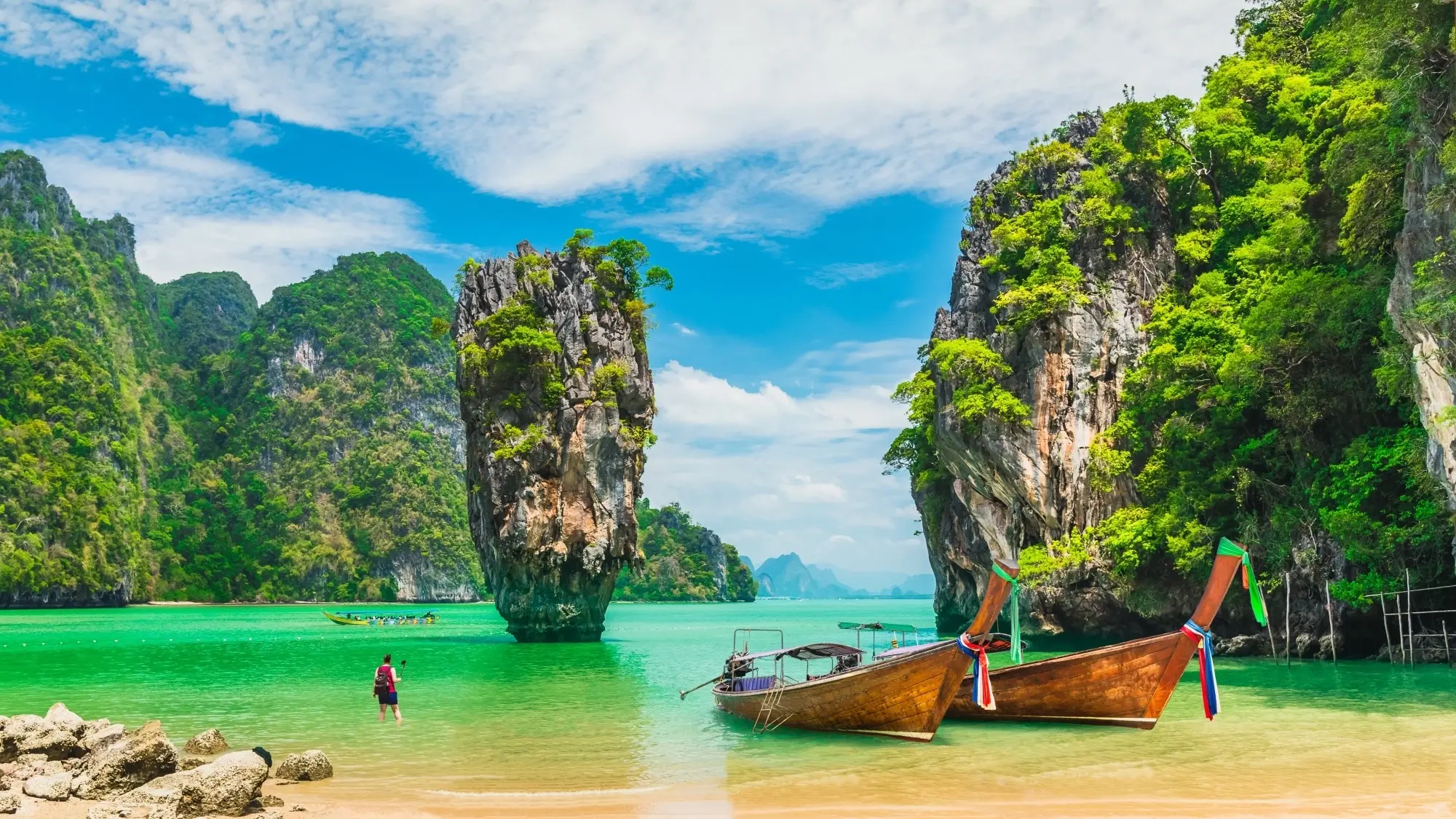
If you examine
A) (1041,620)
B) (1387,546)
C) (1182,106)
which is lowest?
(1041,620)

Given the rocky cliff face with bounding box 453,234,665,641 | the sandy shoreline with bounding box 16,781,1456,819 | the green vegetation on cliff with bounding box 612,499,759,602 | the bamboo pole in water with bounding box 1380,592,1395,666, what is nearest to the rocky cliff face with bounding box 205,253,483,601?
the green vegetation on cliff with bounding box 612,499,759,602

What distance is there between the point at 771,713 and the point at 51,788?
906 cm

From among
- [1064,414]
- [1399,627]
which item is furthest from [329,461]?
[1399,627]

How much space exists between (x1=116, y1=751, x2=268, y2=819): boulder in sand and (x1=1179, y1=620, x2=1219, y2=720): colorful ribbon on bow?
11093 millimetres

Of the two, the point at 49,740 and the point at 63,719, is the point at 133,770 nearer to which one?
the point at 49,740

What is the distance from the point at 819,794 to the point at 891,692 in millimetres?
3148

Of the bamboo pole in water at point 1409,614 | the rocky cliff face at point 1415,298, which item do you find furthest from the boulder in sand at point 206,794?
the bamboo pole in water at point 1409,614

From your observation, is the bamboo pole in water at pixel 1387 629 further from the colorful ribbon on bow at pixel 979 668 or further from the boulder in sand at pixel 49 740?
the boulder in sand at pixel 49 740

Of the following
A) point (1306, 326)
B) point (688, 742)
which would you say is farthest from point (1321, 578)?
point (688, 742)

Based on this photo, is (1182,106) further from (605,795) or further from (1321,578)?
(605,795)

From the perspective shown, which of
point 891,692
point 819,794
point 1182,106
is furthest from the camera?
point 1182,106

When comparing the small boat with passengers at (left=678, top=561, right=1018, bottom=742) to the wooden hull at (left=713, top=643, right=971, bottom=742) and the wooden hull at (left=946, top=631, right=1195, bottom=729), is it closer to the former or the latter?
the wooden hull at (left=713, top=643, right=971, bottom=742)

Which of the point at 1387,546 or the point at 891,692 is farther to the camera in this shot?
the point at 1387,546

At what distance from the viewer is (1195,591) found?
26.9 meters
